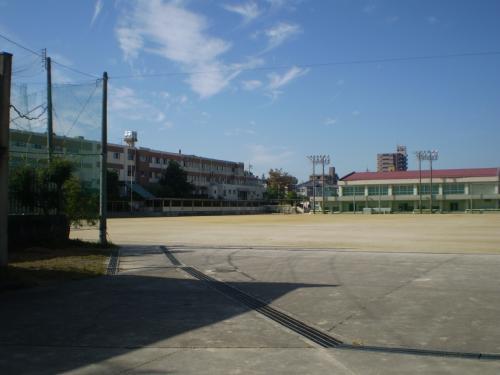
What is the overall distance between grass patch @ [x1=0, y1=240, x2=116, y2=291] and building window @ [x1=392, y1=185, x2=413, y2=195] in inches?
4232

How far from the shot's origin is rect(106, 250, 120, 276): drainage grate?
41.1 ft

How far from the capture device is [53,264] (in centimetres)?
1330

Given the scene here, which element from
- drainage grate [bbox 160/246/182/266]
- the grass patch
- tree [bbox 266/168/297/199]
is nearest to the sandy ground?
drainage grate [bbox 160/246/182/266]

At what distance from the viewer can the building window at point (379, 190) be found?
119931mm

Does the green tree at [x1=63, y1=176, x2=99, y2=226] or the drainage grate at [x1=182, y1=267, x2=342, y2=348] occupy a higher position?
the green tree at [x1=63, y1=176, x2=99, y2=226]

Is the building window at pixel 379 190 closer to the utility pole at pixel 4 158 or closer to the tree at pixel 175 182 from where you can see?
the tree at pixel 175 182

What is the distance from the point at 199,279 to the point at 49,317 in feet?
14.3

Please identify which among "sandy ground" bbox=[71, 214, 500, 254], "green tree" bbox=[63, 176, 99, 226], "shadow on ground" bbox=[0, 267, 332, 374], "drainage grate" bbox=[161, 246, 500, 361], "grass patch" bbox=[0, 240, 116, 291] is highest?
"green tree" bbox=[63, 176, 99, 226]

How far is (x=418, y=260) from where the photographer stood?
48.7 ft

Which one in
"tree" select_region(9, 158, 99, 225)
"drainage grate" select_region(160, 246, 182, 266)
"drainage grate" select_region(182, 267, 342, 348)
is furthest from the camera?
"tree" select_region(9, 158, 99, 225)

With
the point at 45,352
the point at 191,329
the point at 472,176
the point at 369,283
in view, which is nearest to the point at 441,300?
the point at 369,283

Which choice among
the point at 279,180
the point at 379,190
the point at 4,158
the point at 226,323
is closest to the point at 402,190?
the point at 379,190

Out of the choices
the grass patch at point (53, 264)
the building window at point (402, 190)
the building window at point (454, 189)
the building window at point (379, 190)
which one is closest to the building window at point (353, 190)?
the building window at point (379, 190)

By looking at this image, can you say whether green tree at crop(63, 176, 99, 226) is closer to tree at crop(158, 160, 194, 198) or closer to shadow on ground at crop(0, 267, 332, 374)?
shadow on ground at crop(0, 267, 332, 374)
